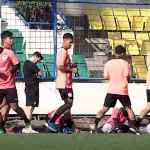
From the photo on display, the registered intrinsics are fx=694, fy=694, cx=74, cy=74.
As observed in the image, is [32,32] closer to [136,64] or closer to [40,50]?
[40,50]

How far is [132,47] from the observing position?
16875 millimetres

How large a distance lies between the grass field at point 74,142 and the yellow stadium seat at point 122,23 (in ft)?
20.2

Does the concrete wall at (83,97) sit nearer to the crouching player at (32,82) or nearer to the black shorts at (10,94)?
the crouching player at (32,82)

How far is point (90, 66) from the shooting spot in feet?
53.7

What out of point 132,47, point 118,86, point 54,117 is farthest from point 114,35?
point 54,117

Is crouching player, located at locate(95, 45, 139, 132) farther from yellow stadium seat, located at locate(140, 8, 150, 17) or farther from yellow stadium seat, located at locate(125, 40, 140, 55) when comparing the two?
yellow stadium seat, located at locate(140, 8, 150, 17)

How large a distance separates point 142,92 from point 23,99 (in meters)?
2.72

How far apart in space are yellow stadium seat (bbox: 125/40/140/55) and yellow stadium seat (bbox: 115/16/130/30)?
36cm

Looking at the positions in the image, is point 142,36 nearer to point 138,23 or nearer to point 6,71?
point 138,23

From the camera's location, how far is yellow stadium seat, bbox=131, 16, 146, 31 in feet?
55.8

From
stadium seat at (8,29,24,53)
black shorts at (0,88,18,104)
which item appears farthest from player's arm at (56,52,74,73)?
stadium seat at (8,29,24,53)

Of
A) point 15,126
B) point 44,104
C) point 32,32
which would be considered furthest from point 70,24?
point 15,126

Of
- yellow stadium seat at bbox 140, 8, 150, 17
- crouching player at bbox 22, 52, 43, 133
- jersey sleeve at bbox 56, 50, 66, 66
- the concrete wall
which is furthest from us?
yellow stadium seat at bbox 140, 8, 150, 17

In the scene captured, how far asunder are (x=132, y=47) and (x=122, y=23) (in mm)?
673
